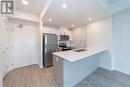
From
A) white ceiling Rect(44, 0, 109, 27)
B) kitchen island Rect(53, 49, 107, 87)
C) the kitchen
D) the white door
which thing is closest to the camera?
kitchen island Rect(53, 49, 107, 87)

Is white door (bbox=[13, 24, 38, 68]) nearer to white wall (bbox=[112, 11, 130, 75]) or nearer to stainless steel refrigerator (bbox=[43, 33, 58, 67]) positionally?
stainless steel refrigerator (bbox=[43, 33, 58, 67])

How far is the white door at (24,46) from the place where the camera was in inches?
159

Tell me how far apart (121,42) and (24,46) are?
4.51 metres

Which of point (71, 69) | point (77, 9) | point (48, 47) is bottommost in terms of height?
point (71, 69)

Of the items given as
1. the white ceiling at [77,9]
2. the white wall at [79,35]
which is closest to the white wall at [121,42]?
the white ceiling at [77,9]

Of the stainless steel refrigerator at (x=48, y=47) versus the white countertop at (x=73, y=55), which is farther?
the stainless steel refrigerator at (x=48, y=47)

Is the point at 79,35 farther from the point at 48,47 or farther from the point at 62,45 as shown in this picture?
the point at 48,47

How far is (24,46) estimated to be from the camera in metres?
4.34

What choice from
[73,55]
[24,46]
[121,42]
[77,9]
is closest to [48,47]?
[24,46]

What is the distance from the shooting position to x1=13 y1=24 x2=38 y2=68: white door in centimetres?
404

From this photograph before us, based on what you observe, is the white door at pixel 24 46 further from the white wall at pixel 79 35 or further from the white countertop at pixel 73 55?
the white wall at pixel 79 35

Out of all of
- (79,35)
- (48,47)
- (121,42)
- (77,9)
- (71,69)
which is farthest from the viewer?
(79,35)

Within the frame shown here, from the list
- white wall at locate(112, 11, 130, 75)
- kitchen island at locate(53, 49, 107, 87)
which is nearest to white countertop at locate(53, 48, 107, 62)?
kitchen island at locate(53, 49, 107, 87)

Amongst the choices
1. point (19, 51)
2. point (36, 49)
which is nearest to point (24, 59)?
point (19, 51)
